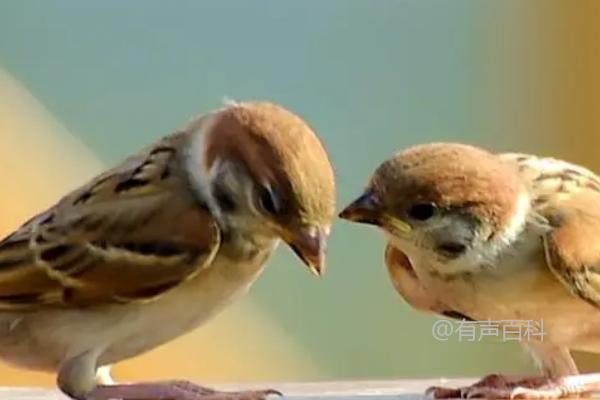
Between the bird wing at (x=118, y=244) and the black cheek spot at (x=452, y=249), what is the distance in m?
0.20

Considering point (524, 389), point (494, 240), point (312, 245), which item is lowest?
point (524, 389)

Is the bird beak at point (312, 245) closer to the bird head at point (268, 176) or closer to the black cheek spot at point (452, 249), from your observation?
the bird head at point (268, 176)

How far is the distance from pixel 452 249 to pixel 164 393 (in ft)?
0.84

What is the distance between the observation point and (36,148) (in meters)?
1.60

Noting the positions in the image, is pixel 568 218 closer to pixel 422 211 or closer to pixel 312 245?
pixel 422 211

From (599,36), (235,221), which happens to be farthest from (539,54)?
(235,221)

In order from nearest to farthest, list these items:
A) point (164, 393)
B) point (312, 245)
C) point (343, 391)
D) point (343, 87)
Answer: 1. point (312, 245)
2. point (164, 393)
3. point (343, 391)
4. point (343, 87)

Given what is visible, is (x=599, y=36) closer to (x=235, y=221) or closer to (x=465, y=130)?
(x=465, y=130)

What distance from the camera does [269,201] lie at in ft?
3.08

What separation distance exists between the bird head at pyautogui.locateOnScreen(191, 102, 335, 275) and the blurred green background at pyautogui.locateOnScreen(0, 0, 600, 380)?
622mm

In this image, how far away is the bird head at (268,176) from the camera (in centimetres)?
91

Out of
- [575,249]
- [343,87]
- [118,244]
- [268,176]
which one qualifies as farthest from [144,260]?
[343,87]

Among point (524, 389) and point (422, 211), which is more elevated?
point (422, 211)

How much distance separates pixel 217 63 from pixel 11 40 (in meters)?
0.24
